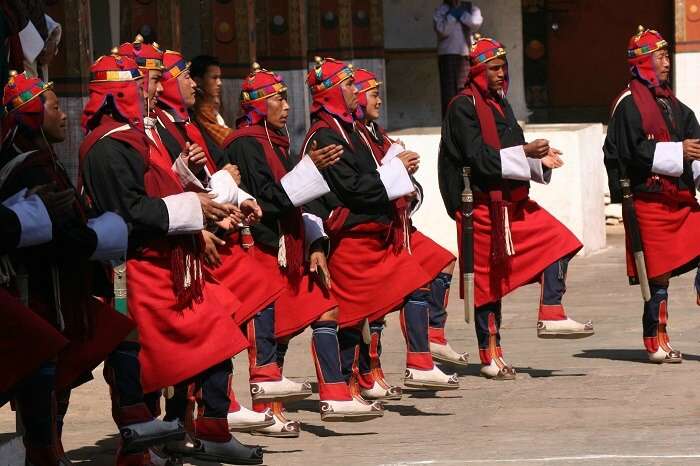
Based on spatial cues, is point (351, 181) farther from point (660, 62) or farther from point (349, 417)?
point (660, 62)

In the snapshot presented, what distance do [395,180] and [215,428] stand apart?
6.52 ft

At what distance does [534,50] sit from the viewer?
22.3 metres

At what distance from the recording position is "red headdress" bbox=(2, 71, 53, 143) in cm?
682

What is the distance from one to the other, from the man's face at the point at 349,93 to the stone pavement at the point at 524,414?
1537 mm

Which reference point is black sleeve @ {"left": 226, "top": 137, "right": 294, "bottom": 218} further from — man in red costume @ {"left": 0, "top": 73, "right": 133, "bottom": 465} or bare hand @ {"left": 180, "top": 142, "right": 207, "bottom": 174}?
man in red costume @ {"left": 0, "top": 73, "right": 133, "bottom": 465}

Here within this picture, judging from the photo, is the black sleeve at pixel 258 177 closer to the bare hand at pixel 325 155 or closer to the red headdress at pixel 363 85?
the bare hand at pixel 325 155

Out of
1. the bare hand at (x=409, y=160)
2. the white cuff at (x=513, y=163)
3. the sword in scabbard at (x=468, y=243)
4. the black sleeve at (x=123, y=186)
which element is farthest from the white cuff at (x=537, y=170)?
the black sleeve at (x=123, y=186)

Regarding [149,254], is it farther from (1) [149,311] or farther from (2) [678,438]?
(2) [678,438]

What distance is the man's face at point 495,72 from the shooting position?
1012 centimetres

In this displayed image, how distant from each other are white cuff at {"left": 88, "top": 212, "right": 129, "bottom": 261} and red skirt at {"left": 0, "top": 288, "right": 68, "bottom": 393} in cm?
44

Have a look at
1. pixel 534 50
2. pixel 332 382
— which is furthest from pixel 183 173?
pixel 534 50

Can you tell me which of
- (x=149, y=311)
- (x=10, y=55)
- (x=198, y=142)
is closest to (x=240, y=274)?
(x=198, y=142)

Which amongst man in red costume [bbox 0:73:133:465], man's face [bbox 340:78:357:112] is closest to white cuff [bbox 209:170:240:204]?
man in red costume [bbox 0:73:133:465]

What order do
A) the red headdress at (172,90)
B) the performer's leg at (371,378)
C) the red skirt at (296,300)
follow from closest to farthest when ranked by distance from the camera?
the red headdress at (172,90) → the red skirt at (296,300) → the performer's leg at (371,378)
